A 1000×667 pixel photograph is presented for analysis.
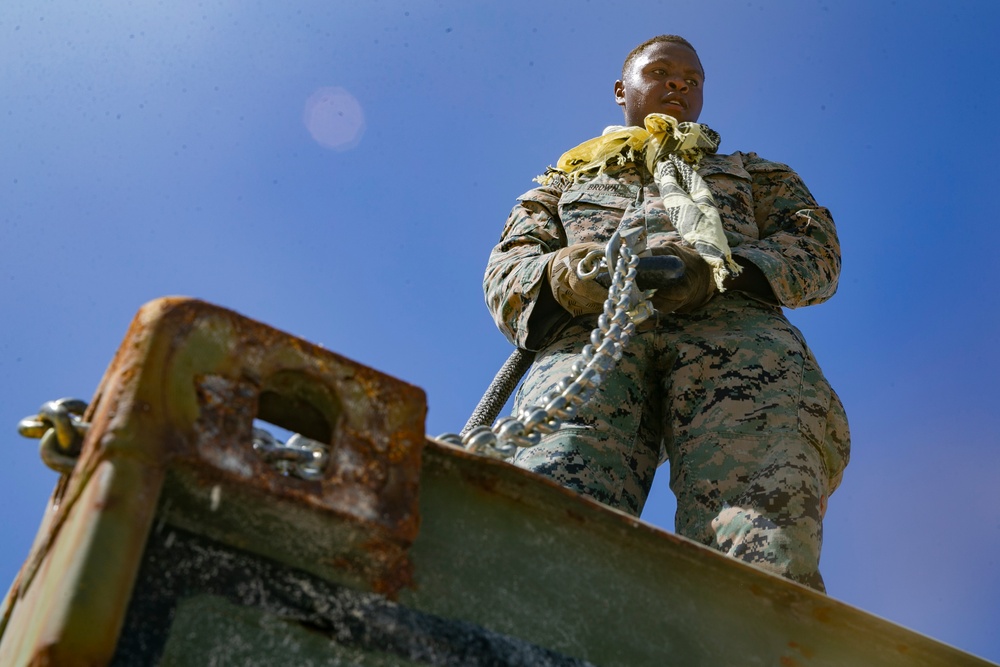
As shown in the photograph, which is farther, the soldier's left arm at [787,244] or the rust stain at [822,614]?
the soldier's left arm at [787,244]

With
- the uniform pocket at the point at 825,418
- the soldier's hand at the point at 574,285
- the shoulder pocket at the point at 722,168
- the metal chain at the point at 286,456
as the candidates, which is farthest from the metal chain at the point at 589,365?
the shoulder pocket at the point at 722,168

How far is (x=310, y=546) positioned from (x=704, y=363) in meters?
1.87

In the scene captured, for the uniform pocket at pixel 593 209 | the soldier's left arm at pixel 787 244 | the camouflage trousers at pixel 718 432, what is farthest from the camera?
the uniform pocket at pixel 593 209

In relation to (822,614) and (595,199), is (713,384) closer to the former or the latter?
(595,199)

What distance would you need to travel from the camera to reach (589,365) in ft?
8.91

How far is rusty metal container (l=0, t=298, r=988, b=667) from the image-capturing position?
153 centimetres

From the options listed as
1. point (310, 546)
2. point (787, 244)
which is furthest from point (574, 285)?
point (310, 546)

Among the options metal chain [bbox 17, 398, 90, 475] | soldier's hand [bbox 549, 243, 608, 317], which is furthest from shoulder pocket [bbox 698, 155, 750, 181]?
metal chain [bbox 17, 398, 90, 475]

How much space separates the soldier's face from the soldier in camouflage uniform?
1.12 ft

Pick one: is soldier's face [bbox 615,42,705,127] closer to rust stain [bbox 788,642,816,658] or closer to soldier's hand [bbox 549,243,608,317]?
soldier's hand [bbox 549,243,608,317]

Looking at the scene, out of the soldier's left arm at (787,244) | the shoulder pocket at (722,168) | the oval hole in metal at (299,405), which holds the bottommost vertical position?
the oval hole in metal at (299,405)

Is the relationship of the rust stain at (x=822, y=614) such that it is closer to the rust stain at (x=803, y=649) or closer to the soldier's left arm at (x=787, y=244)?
the rust stain at (x=803, y=649)

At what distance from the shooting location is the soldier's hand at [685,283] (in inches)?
131

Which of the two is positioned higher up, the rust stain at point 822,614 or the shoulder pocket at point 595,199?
the shoulder pocket at point 595,199
